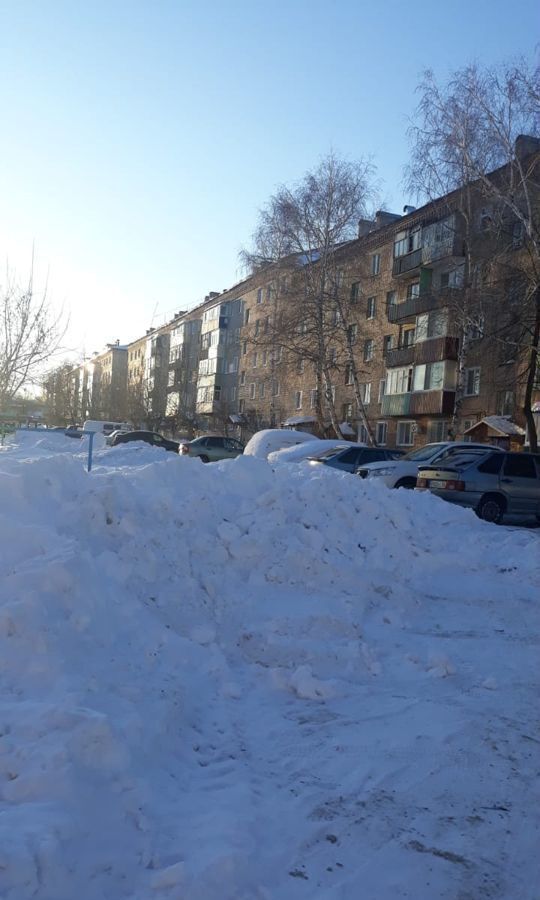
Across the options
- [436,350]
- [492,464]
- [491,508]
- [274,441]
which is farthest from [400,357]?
[491,508]

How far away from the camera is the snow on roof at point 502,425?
2595cm

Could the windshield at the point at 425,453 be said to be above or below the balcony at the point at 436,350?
below

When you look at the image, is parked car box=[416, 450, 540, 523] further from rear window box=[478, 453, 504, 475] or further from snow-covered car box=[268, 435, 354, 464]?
snow-covered car box=[268, 435, 354, 464]

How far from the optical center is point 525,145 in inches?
859

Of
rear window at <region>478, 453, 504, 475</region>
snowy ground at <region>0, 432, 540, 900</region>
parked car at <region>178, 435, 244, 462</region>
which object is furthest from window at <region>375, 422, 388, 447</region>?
snowy ground at <region>0, 432, 540, 900</region>

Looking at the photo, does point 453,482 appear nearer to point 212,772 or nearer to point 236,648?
point 236,648

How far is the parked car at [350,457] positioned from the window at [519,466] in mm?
3545

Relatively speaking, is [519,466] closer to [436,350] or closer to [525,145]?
[525,145]

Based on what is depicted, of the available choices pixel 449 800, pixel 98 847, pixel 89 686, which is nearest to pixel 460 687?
pixel 449 800

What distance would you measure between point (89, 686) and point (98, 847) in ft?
3.85

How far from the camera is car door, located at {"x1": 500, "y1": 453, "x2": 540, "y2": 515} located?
13438 mm

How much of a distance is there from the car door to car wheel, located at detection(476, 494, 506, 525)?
150mm

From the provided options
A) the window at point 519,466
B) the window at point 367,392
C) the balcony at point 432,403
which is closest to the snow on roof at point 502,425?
the balcony at point 432,403

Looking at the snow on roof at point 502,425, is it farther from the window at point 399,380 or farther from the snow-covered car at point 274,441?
the snow-covered car at point 274,441
